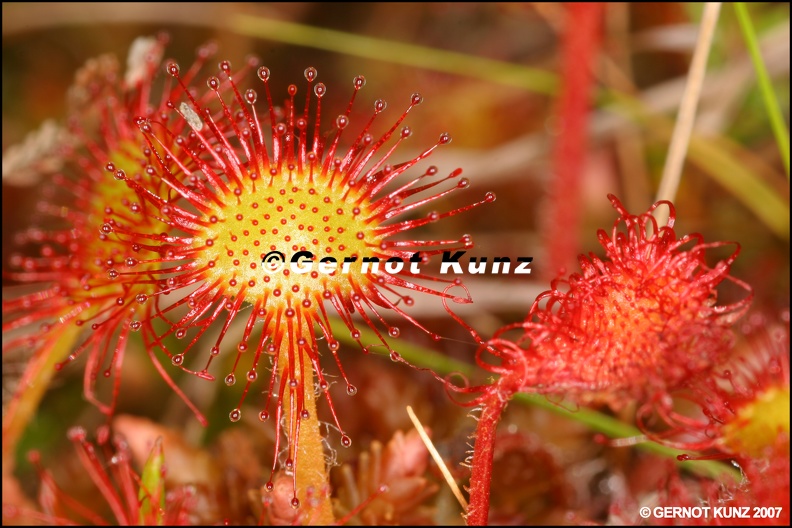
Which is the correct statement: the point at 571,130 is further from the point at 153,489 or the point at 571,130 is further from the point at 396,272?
the point at 153,489

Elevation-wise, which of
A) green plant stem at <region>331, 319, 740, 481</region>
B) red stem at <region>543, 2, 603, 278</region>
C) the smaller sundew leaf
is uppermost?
red stem at <region>543, 2, 603, 278</region>

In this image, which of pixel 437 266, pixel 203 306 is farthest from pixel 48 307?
pixel 437 266

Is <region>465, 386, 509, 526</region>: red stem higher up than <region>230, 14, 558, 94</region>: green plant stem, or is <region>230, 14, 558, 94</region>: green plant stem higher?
<region>230, 14, 558, 94</region>: green plant stem

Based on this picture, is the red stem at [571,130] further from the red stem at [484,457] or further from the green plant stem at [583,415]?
the red stem at [484,457]

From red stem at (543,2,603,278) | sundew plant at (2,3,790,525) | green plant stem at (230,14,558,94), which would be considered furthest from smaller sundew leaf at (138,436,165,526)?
green plant stem at (230,14,558,94)

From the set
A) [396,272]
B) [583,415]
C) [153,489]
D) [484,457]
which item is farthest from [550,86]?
[153,489]

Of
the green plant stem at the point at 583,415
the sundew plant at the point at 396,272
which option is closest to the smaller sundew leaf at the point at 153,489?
the sundew plant at the point at 396,272

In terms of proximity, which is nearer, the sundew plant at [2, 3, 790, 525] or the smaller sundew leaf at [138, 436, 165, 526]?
the sundew plant at [2, 3, 790, 525]

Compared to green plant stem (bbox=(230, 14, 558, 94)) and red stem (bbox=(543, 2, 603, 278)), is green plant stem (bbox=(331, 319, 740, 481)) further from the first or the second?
green plant stem (bbox=(230, 14, 558, 94))

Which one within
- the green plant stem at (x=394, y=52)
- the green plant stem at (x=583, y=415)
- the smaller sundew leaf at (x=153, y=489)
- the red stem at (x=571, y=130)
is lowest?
the smaller sundew leaf at (x=153, y=489)
